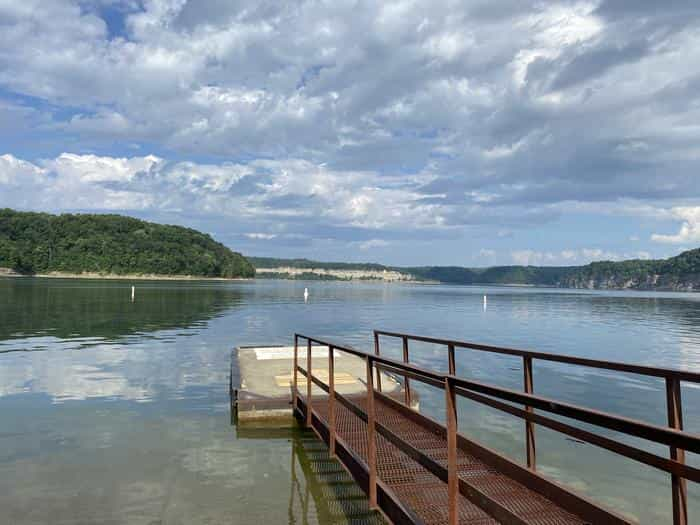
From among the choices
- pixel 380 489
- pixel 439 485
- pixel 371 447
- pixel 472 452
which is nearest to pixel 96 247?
pixel 371 447

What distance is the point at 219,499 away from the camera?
6.50 m

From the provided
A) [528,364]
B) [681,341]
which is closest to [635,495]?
[528,364]

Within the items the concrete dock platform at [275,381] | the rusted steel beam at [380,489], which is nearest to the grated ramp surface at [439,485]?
the rusted steel beam at [380,489]

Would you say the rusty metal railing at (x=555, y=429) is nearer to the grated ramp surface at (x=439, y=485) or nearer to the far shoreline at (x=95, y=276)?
the grated ramp surface at (x=439, y=485)

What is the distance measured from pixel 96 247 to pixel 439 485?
182822 millimetres

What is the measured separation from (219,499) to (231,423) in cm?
347

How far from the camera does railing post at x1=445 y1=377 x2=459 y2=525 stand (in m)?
3.79

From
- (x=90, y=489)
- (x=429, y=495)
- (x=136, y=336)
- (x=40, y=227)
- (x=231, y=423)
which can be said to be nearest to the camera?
(x=429, y=495)

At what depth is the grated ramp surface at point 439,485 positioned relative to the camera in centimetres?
442

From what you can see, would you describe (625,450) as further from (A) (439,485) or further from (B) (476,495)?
(A) (439,485)

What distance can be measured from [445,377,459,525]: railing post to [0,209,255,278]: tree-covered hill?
176m

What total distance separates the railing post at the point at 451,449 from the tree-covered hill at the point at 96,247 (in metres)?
176

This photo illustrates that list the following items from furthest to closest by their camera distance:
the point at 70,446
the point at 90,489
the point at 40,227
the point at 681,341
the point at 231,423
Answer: the point at 40,227 < the point at 681,341 < the point at 231,423 < the point at 70,446 < the point at 90,489

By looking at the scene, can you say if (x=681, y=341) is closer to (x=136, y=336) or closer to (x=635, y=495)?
(x=635, y=495)
